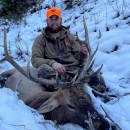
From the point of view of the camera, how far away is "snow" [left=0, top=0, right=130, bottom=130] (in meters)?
3.28

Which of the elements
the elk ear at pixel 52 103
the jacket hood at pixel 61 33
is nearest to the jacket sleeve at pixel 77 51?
the jacket hood at pixel 61 33

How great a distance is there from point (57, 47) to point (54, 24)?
17.1 inches

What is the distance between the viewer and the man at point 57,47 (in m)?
5.20

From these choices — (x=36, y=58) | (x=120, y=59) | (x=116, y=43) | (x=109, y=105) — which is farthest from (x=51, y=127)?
(x=116, y=43)

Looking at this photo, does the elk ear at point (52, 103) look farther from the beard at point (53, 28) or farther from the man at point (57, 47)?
the beard at point (53, 28)

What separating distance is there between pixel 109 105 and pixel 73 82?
642mm

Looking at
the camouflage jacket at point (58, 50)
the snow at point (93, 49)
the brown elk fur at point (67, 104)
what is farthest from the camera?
the camouflage jacket at point (58, 50)

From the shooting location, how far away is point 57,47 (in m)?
5.28

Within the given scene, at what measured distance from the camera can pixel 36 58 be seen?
501 cm

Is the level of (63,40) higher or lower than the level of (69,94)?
higher

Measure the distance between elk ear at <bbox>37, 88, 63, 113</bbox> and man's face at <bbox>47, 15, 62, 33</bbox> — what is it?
1523 mm

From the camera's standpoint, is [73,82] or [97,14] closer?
[73,82]

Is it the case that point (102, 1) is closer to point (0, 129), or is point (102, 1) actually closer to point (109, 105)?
point (109, 105)

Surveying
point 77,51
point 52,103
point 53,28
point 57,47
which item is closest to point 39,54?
point 57,47
